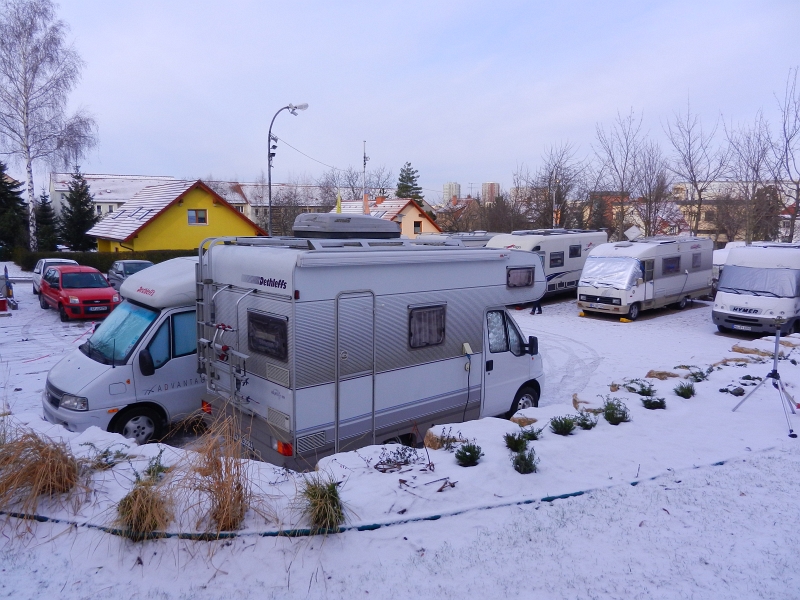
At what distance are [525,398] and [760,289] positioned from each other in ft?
34.6

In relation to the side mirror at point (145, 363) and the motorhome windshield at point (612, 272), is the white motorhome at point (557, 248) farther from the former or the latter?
the side mirror at point (145, 363)

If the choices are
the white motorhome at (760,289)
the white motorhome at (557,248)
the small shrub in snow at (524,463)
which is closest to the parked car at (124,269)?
the white motorhome at (557,248)

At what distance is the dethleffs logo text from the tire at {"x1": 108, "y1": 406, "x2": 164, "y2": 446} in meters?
2.56

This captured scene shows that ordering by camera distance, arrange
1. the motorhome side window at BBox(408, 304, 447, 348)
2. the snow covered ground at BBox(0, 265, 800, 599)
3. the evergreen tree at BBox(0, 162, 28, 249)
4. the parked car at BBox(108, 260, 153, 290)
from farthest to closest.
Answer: the evergreen tree at BBox(0, 162, 28, 249) → the parked car at BBox(108, 260, 153, 290) → the motorhome side window at BBox(408, 304, 447, 348) → the snow covered ground at BBox(0, 265, 800, 599)

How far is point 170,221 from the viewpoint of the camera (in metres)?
33.0

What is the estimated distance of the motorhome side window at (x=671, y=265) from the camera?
20.2 meters

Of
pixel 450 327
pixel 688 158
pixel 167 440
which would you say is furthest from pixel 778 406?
pixel 688 158

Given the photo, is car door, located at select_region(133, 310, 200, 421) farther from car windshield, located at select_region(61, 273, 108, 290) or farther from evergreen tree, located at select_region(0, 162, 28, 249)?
evergreen tree, located at select_region(0, 162, 28, 249)

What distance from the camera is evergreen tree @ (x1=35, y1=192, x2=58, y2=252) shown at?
39250 mm

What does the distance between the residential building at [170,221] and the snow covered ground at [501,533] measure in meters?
28.1

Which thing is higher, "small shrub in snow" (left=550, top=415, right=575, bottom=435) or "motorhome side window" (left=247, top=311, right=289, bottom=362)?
"motorhome side window" (left=247, top=311, right=289, bottom=362)

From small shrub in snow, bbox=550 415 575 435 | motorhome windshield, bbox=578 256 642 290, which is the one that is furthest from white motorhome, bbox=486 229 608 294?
Result: small shrub in snow, bbox=550 415 575 435

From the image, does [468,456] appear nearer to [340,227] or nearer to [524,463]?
[524,463]

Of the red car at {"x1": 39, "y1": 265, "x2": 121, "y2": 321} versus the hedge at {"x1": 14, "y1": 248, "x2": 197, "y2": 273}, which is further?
the hedge at {"x1": 14, "y1": 248, "x2": 197, "y2": 273}
